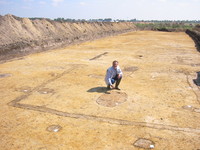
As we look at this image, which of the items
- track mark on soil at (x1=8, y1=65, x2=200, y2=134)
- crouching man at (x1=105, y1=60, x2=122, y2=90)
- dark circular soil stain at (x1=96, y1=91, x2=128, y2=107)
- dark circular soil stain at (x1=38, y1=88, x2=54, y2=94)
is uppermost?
crouching man at (x1=105, y1=60, x2=122, y2=90)

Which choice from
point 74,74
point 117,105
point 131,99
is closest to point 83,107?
point 117,105

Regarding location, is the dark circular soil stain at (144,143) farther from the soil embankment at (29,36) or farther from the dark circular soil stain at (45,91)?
the soil embankment at (29,36)

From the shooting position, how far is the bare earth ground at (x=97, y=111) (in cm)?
480

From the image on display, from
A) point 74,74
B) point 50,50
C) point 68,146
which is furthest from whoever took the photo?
point 50,50

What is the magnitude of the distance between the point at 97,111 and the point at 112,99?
1.05 metres

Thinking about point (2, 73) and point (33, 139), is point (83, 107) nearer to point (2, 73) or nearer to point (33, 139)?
point (33, 139)

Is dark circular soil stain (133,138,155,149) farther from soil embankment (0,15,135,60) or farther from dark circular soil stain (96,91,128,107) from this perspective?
soil embankment (0,15,135,60)

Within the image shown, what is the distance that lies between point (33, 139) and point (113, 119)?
226cm

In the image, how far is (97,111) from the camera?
20.7 ft

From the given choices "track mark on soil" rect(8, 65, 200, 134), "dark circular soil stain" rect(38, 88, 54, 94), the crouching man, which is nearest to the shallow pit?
"track mark on soil" rect(8, 65, 200, 134)

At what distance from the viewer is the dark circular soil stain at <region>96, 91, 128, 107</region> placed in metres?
6.86

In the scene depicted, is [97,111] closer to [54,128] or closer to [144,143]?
[54,128]

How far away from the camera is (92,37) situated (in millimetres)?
29219

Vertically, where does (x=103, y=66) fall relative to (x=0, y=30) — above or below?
below
